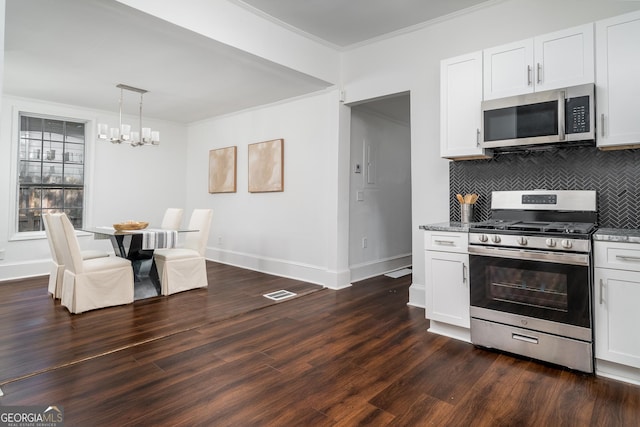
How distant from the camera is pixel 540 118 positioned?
253cm

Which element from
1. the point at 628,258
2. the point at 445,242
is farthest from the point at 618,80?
the point at 445,242

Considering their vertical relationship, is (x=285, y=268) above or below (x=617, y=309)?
below

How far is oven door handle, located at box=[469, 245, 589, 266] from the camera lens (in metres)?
2.14

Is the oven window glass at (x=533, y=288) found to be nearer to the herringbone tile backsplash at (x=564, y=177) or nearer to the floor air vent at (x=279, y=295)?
the herringbone tile backsplash at (x=564, y=177)

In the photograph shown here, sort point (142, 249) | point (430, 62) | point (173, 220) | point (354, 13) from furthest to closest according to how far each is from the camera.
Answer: point (173, 220), point (142, 249), point (430, 62), point (354, 13)

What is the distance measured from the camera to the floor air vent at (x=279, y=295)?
3.80m

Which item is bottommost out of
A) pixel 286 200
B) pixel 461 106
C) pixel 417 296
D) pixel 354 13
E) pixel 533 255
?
pixel 417 296

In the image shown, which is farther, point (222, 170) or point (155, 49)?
point (222, 170)

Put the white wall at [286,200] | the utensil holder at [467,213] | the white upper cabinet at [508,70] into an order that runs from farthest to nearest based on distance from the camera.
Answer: the white wall at [286,200] → the utensil holder at [467,213] → the white upper cabinet at [508,70]

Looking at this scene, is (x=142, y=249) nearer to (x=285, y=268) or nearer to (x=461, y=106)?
(x=285, y=268)

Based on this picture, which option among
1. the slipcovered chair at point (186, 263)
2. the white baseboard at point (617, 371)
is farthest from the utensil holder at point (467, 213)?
the slipcovered chair at point (186, 263)

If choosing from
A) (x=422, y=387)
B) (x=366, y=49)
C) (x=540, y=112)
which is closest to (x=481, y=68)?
(x=540, y=112)
